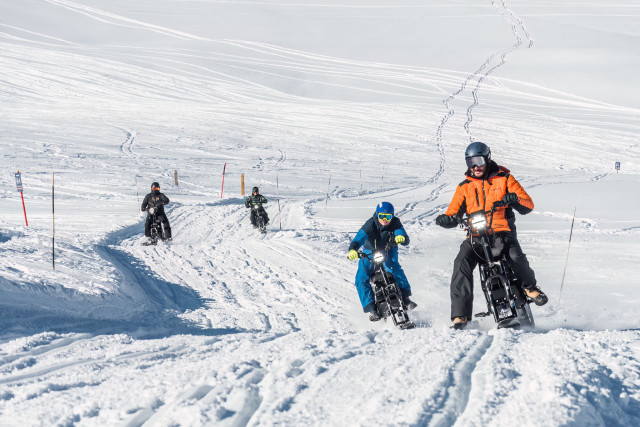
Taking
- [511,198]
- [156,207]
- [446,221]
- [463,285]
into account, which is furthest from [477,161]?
[156,207]

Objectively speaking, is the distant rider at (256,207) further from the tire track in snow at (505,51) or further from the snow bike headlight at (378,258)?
the tire track in snow at (505,51)

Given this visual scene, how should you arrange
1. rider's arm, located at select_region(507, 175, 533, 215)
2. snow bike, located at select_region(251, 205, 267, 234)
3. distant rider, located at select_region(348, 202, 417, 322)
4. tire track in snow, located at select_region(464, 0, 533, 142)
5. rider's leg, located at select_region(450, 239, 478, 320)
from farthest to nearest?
1. tire track in snow, located at select_region(464, 0, 533, 142)
2. snow bike, located at select_region(251, 205, 267, 234)
3. distant rider, located at select_region(348, 202, 417, 322)
4. rider's leg, located at select_region(450, 239, 478, 320)
5. rider's arm, located at select_region(507, 175, 533, 215)

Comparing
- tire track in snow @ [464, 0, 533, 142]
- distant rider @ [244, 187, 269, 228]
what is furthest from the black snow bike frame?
tire track in snow @ [464, 0, 533, 142]

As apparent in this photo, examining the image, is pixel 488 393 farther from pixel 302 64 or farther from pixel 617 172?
pixel 302 64

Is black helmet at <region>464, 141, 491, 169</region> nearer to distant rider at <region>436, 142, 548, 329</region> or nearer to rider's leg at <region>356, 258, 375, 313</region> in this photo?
distant rider at <region>436, 142, 548, 329</region>

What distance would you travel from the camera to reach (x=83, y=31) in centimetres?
6881

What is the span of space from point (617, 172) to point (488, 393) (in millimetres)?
28357

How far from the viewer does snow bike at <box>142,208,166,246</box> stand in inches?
555

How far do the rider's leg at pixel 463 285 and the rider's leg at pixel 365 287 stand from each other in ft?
3.94

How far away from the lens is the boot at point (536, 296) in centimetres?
634

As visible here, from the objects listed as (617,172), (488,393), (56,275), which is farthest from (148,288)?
(617,172)

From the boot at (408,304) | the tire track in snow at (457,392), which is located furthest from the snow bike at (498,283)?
the tire track in snow at (457,392)

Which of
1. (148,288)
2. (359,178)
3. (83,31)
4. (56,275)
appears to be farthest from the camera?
(83,31)

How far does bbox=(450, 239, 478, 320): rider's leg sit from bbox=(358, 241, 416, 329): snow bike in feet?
2.57
